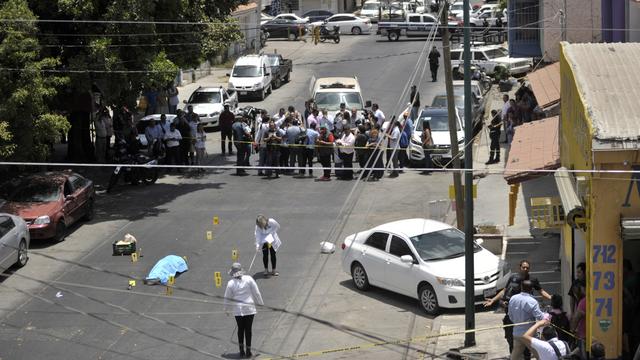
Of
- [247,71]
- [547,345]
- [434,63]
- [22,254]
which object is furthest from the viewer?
[434,63]

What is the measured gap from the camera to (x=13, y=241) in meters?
23.0

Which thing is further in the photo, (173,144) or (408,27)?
(408,27)

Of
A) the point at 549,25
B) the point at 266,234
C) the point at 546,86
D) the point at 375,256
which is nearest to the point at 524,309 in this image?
the point at 375,256

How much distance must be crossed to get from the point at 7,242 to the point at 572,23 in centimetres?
1934

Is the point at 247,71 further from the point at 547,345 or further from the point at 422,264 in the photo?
the point at 547,345

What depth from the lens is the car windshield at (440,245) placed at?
20797 millimetres

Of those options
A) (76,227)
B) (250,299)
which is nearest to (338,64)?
(76,227)

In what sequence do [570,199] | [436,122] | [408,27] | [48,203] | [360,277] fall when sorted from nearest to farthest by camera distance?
[570,199] < [360,277] < [48,203] < [436,122] < [408,27]

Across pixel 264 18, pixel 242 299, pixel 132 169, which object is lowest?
pixel 242 299

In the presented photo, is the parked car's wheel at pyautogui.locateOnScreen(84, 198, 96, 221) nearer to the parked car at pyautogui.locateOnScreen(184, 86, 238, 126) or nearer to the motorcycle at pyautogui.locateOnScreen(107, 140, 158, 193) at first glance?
the motorcycle at pyautogui.locateOnScreen(107, 140, 158, 193)

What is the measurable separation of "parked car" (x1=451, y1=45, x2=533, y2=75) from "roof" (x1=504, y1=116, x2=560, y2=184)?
20831 mm

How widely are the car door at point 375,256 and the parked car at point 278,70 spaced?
27.1 meters

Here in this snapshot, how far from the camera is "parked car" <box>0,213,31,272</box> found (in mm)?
22641

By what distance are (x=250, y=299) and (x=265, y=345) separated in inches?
52.1
